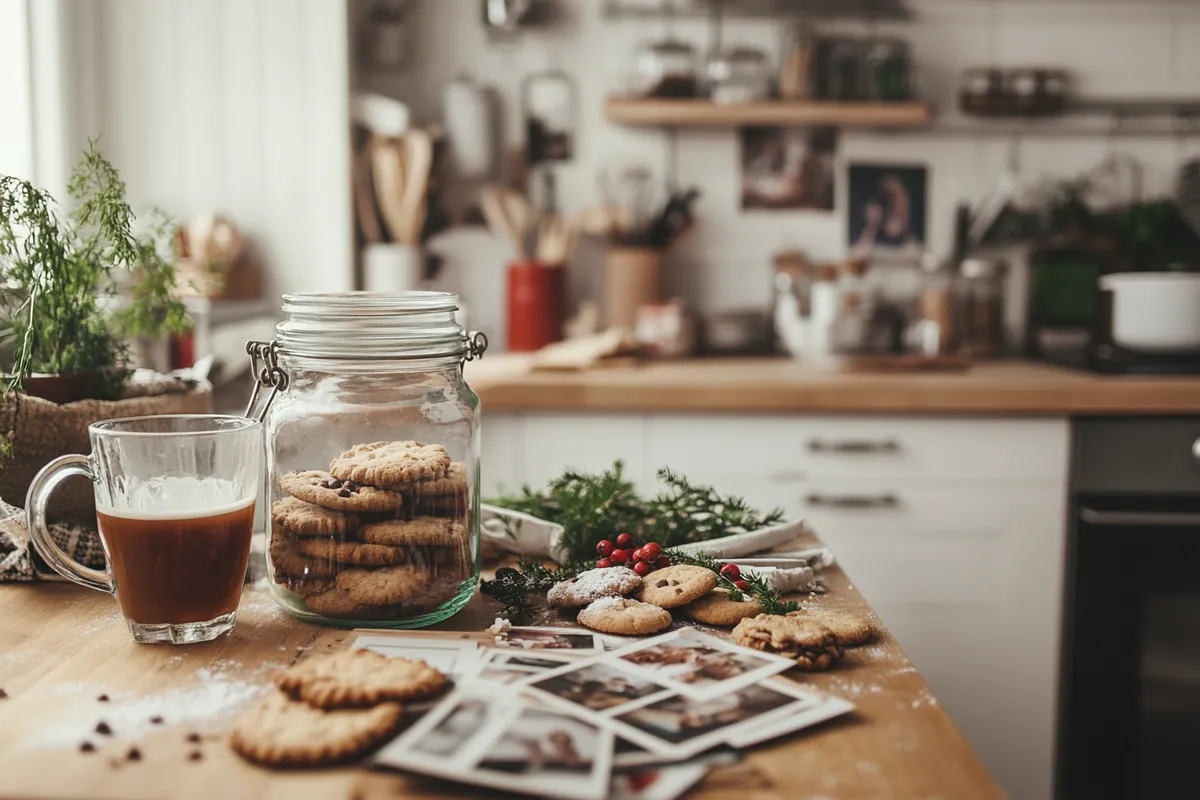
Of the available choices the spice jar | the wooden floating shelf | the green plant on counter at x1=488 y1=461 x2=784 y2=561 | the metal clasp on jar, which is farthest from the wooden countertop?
the metal clasp on jar

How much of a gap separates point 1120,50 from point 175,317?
8.35ft

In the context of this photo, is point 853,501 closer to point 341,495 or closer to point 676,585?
point 676,585

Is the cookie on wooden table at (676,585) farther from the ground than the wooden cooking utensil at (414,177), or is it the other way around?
the wooden cooking utensil at (414,177)

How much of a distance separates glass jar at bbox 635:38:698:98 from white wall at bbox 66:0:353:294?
2.36 ft

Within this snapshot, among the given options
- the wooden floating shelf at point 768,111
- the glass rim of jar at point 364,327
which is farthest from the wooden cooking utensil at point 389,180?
the glass rim of jar at point 364,327

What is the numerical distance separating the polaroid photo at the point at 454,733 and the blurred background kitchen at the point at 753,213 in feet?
4.86

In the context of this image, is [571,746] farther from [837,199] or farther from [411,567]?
[837,199]

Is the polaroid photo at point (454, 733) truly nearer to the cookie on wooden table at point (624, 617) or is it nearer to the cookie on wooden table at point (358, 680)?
the cookie on wooden table at point (358, 680)

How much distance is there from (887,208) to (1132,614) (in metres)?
1.22

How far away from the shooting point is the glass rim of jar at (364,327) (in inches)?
33.7

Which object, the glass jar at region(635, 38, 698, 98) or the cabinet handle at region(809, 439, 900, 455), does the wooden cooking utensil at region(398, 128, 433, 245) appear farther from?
the cabinet handle at region(809, 439, 900, 455)

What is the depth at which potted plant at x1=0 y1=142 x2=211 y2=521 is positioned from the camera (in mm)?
955

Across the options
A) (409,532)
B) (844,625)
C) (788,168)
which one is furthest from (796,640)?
(788,168)

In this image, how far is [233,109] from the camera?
2469mm
